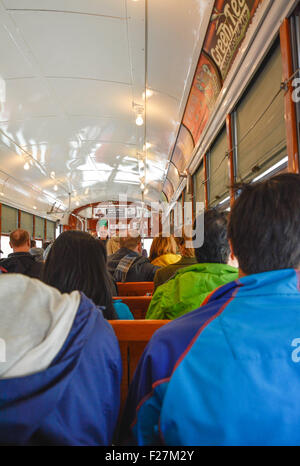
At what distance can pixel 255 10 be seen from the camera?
2580 mm

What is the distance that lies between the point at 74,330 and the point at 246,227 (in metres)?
0.54

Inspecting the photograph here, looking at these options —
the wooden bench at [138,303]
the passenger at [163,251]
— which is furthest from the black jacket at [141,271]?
the wooden bench at [138,303]

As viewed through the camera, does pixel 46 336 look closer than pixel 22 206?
Yes

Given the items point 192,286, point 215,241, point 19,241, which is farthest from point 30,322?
point 19,241

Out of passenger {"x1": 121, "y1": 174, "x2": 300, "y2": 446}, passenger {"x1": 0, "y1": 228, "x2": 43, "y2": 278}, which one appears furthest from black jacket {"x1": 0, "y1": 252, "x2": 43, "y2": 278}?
passenger {"x1": 121, "y1": 174, "x2": 300, "y2": 446}

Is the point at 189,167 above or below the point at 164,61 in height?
Result: below

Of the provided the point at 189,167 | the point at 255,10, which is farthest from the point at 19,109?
the point at 255,10

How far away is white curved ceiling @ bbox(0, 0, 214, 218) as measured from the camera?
3.48 m

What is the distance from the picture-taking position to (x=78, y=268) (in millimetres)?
1423

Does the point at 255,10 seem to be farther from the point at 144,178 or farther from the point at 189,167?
the point at 144,178

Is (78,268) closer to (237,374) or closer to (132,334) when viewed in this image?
(132,334)

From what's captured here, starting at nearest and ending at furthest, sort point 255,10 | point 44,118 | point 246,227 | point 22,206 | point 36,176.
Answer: point 246,227 < point 255,10 < point 44,118 < point 36,176 < point 22,206

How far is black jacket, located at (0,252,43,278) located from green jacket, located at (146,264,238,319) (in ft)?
6.54

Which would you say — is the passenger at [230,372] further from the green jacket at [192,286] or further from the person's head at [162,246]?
the person's head at [162,246]
